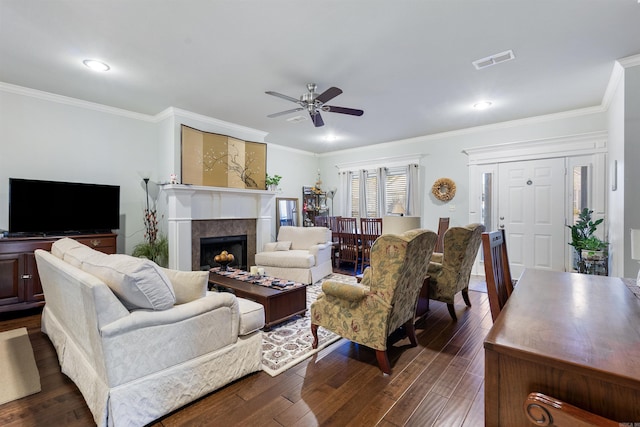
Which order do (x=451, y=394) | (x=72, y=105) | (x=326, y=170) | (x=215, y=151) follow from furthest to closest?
(x=326, y=170) → (x=215, y=151) → (x=72, y=105) → (x=451, y=394)

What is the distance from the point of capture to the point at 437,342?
2.70 metres

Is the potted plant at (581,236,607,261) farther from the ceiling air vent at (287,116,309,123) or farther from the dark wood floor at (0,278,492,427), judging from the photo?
the ceiling air vent at (287,116,309,123)

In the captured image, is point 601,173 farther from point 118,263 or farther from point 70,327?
point 70,327

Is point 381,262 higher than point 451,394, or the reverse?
point 381,262

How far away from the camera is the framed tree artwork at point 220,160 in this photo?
14.9 feet

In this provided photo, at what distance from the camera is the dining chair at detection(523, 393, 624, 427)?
604 mm

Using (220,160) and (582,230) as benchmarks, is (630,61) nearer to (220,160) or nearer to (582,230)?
(582,230)

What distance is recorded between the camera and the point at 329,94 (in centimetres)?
301

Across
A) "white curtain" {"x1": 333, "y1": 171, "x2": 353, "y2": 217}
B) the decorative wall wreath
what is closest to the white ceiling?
the decorative wall wreath

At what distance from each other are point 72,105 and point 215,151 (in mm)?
1916

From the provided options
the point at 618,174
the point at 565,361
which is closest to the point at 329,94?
the point at 565,361

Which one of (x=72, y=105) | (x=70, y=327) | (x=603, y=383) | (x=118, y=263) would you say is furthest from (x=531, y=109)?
(x=72, y=105)

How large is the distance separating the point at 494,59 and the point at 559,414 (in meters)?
3.27

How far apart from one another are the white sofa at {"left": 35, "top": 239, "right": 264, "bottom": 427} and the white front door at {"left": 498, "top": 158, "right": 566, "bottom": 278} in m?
4.77
